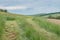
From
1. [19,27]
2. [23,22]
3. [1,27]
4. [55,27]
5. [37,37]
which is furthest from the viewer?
[55,27]

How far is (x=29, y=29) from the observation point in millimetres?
7238

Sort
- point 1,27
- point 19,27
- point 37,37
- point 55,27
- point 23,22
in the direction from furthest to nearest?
point 55,27
point 23,22
point 19,27
point 37,37
point 1,27

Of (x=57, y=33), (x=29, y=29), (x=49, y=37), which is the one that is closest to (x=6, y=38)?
(x=29, y=29)

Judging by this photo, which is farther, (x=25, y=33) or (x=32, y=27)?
(x=32, y=27)

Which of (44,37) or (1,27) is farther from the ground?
(1,27)

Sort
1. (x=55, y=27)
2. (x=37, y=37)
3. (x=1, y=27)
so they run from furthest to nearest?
(x=55, y=27) < (x=37, y=37) < (x=1, y=27)

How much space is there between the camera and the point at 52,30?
332 inches

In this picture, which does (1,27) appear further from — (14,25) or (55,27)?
(55,27)

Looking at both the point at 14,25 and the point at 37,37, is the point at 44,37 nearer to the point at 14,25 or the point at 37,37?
the point at 37,37

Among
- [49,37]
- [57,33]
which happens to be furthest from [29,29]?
[57,33]

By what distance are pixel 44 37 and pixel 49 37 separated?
30 centimetres

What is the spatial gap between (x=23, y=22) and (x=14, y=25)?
0.51m

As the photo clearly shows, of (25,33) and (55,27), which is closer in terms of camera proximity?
(25,33)

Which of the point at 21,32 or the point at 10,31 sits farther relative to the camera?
the point at 10,31
